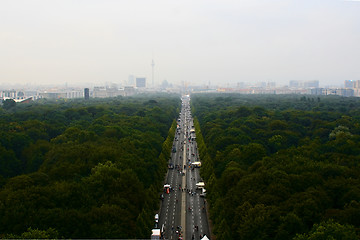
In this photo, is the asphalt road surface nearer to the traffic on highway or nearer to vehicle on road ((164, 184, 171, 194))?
the traffic on highway

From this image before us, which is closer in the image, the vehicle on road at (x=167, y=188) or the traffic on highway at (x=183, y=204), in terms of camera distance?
the traffic on highway at (x=183, y=204)

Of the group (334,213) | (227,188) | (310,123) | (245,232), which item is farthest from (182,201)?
(310,123)

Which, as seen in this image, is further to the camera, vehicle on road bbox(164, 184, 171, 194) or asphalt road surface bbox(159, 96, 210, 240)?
vehicle on road bbox(164, 184, 171, 194)

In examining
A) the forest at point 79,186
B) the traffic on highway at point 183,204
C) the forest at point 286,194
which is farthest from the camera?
the traffic on highway at point 183,204

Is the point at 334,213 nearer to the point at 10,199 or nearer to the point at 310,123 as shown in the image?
the point at 10,199

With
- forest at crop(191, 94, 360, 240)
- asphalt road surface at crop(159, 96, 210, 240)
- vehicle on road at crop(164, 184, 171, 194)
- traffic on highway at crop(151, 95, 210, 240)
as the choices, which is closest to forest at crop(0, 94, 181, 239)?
vehicle on road at crop(164, 184, 171, 194)

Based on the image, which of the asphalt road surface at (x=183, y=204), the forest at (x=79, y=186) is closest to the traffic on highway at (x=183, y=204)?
the asphalt road surface at (x=183, y=204)

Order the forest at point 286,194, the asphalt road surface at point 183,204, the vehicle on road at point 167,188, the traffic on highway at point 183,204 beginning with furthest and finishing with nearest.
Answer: the vehicle on road at point 167,188, the asphalt road surface at point 183,204, the traffic on highway at point 183,204, the forest at point 286,194

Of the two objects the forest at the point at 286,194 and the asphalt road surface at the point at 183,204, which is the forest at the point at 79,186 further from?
the forest at the point at 286,194
